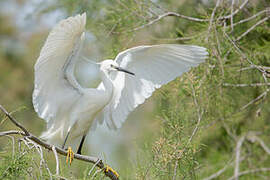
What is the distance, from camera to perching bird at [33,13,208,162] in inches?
87.4

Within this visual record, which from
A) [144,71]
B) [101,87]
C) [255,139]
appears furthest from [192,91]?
[255,139]

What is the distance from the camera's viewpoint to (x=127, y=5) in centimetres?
260

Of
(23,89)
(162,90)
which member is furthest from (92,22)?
(23,89)

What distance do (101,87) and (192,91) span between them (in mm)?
665

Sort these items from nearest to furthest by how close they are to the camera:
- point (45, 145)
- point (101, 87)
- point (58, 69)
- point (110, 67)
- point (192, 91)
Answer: point (45, 145)
point (192, 91)
point (58, 69)
point (110, 67)
point (101, 87)

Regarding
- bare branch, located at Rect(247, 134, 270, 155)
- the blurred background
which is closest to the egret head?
the blurred background

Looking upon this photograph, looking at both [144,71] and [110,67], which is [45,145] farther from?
[144,71]

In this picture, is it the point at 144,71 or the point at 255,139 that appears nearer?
the point at 144,71

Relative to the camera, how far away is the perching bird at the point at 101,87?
87.4 inches

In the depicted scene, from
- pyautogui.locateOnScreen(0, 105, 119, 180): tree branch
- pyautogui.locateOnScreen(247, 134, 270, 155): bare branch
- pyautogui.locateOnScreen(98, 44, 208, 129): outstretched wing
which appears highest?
pyautogui.locateOnScreen(98, 44, 208, 129): outstretched wing

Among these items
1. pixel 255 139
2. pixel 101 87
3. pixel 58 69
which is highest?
pixel 58 69

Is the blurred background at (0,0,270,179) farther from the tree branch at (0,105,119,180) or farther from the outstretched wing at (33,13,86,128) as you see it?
the outstretched wing at (33,13,86,128)

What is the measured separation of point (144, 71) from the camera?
250 centimetres

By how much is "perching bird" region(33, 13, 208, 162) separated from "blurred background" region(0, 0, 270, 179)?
10 cm
